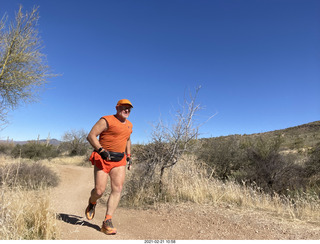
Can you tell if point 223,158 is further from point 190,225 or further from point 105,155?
point 105,155

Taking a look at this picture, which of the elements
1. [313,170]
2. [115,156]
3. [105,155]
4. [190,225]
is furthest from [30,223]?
[313,170]

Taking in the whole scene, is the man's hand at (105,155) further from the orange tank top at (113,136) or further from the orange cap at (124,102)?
the orange cap at (124,102)

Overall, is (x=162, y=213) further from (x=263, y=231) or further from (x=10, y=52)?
(x=10, y=52)

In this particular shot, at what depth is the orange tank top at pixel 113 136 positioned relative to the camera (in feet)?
13.1

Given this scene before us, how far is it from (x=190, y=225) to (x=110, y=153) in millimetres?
2045

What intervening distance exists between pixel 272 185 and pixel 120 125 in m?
8.49

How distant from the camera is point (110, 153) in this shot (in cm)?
391

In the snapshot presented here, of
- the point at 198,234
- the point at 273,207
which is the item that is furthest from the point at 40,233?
the point at 273,207

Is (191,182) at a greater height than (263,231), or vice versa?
(191,182)

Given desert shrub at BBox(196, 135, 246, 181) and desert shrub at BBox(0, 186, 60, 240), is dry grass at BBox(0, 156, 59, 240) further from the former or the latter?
desert shrub at BBox(196, 135, 246, 181)

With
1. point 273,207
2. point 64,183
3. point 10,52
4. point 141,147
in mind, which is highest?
point 10,52

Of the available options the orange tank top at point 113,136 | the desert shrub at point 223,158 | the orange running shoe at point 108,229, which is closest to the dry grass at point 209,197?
the orange running shoe at point 108,229

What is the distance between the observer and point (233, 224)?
429 centimetres

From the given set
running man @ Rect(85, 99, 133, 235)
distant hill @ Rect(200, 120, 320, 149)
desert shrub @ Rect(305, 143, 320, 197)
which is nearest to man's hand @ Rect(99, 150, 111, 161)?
running man @ Rect(85, 99, 133, 235)
